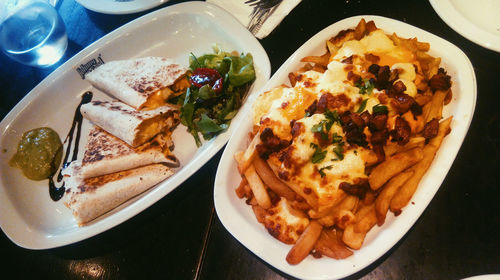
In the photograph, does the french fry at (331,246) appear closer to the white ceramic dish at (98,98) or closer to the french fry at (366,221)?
the french fry at (366,221)

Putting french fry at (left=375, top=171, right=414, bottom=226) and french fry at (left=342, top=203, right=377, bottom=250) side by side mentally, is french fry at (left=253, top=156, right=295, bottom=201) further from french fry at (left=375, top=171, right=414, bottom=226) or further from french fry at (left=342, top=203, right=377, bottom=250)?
french fry at (left=375, top=171, right=414, bottom=226)

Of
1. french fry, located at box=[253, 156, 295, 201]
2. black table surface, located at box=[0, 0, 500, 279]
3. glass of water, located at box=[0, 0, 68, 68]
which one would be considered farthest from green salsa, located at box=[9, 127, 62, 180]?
french fry, located at box=[253, 156, 295, 201]

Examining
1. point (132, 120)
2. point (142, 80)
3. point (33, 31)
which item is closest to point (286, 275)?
point (132, 120)

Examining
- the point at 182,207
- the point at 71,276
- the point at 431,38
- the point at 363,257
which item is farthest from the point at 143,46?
the point at 363,257

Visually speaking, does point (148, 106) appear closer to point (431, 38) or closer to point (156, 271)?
point (156, 271)

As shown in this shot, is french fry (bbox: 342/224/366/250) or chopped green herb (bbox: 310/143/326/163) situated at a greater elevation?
chopped green herb (bbox: 310/143/326/163)

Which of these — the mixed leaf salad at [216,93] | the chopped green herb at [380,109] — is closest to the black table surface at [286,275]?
the mixed leaf salad at [216,93]
